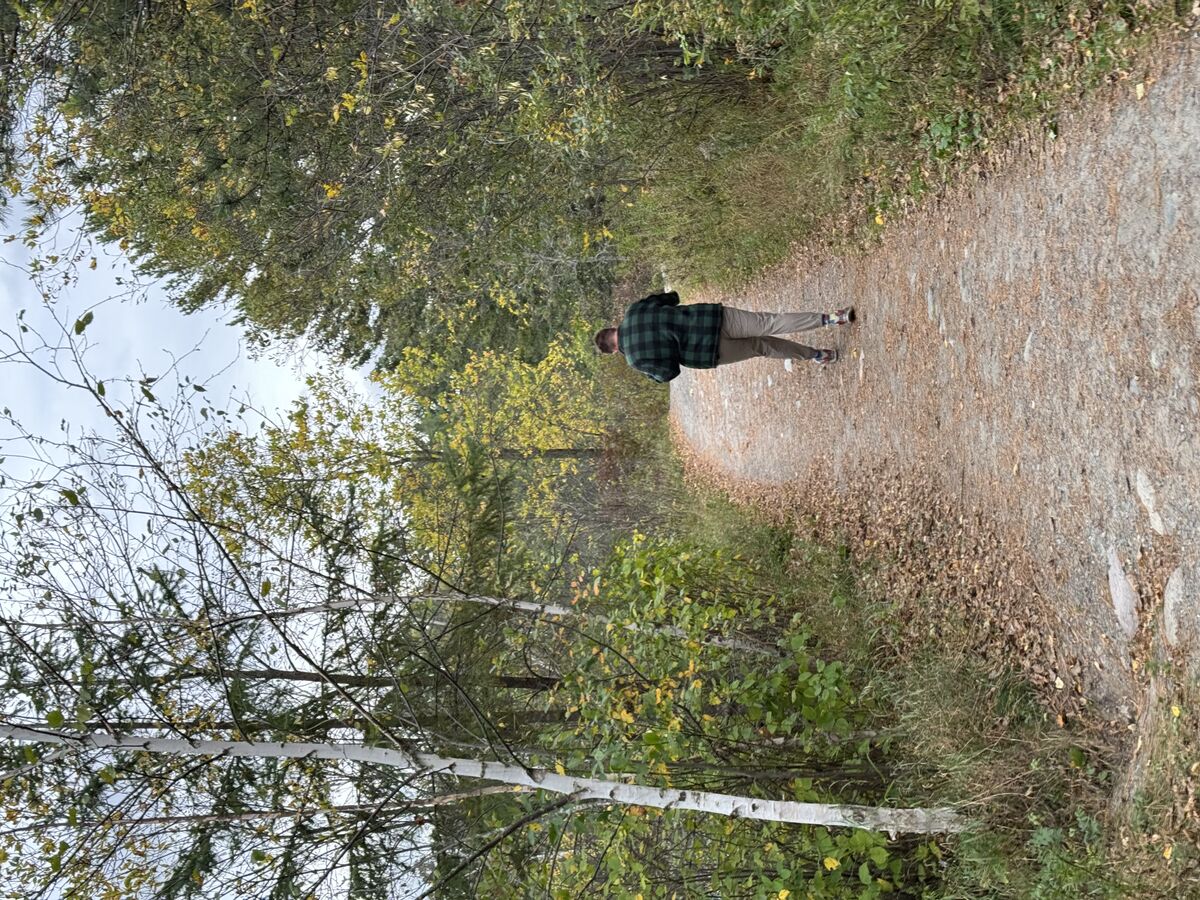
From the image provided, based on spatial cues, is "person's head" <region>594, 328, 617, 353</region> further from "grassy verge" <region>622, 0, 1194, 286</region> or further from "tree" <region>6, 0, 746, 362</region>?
"grassy verge" <region>622, 0, 1194, 286</region>

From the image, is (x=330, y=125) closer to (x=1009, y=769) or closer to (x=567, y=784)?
(x=567, y=784)

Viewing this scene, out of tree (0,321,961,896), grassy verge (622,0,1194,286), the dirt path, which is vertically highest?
grassy verge (622,0,1194,286)

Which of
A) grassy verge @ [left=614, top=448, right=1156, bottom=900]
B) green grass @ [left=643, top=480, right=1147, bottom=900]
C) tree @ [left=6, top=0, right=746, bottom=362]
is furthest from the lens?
tree @ [left=6, top=0, right=746, bottom=362]

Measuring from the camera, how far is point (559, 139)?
7777 mm

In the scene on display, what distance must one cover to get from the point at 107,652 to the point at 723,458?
10.5 m

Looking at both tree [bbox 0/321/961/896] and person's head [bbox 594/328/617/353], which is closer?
tree [bbox 0/321/961/896]

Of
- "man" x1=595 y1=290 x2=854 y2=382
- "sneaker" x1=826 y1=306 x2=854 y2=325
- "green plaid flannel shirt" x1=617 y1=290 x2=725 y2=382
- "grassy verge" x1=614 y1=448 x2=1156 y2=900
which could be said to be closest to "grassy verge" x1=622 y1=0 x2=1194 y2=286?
"sneaker" x1=826 y1=306 x2=854 y2=325

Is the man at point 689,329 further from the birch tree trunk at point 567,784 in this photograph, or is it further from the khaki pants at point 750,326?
the birch tree trunk at point 567,784

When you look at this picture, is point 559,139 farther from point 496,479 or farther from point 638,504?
point 638,504

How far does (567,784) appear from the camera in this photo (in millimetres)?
5020

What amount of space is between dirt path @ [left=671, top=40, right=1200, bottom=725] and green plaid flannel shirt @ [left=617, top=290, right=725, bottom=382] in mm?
1395

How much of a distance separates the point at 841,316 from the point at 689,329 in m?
1.44

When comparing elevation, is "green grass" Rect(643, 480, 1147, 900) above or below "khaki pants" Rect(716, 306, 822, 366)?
below

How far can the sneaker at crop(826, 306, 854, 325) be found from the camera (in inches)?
330
